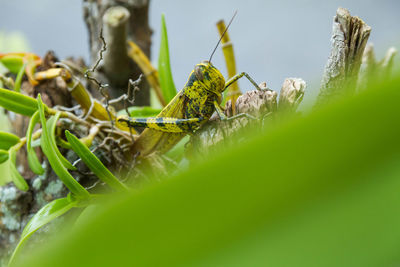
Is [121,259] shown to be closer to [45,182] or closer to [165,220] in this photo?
[165,220]

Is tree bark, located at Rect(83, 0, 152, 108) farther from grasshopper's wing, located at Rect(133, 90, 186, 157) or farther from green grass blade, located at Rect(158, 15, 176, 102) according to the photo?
grasshopper's wing, located at Rect(133, 90, 186, 157)

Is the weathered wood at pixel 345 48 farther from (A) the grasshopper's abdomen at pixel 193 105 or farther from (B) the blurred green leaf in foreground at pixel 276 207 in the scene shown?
(B) the blurred green leaf in foreground at pixel 276 207

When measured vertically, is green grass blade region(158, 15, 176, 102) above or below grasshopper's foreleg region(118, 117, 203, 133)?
above

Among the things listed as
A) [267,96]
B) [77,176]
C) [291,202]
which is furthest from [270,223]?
[77,176]

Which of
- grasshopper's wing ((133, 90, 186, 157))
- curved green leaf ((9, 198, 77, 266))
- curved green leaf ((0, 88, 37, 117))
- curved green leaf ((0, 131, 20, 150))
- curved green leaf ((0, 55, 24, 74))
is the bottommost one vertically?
curved green leaf ((9, 198, 77, 266))

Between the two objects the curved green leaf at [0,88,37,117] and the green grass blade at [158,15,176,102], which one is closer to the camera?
the curved green leaf at [0,88,37,117]

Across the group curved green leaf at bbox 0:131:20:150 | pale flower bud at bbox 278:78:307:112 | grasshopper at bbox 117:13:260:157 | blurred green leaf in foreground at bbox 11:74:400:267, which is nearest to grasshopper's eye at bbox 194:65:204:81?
grasshopper at bbox 117:13:260:157

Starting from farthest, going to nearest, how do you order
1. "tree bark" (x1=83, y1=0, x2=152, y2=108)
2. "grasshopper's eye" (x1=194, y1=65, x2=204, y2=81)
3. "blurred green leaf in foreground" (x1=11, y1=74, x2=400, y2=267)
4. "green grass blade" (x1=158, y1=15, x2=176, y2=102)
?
"tree bark" (x1=83, y1=0, x2=152, y2=108)
"green grass blade" (x1=158, y1=15, x2=176, y2=102)
"grasshopper's eye" (x1=194, y1=65, x2=204, y2=81)
"blurred green leaf in foreground" (x1=11, y1=74, x2=400, y2=267)

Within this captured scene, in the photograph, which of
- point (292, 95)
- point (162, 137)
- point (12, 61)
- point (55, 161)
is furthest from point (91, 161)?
point (12, 61)

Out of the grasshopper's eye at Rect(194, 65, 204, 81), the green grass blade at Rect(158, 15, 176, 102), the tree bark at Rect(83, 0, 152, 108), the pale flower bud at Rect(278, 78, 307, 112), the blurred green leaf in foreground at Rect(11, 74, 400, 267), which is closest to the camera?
the blurred green leaf in foreground at Rect(11, 74, 400, 267)
